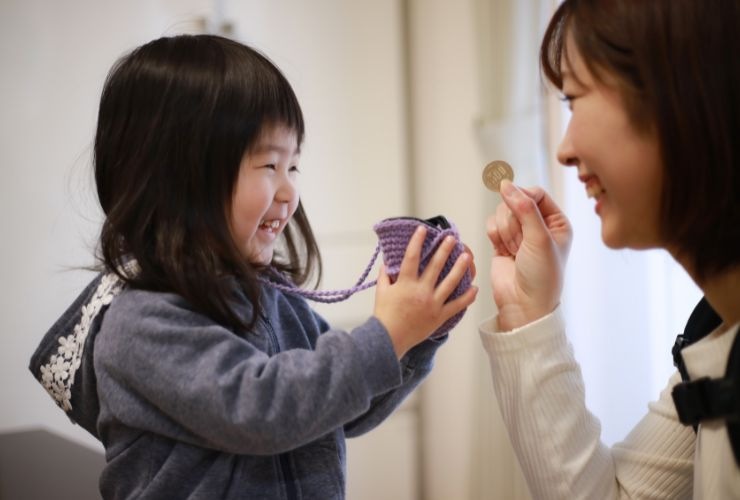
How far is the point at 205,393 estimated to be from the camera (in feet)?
2.62

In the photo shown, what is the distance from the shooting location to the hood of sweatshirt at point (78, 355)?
953mm

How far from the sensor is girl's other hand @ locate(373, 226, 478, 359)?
87 cm

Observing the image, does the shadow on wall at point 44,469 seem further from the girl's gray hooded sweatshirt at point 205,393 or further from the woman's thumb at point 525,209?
the woman's thumb at point 525,209

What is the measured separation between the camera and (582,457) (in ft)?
3.06

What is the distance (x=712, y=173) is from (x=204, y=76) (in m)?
0.61

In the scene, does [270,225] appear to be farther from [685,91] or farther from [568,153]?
[685,91]

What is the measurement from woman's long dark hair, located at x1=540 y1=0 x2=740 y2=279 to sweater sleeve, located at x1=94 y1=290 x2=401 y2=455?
0.36 m

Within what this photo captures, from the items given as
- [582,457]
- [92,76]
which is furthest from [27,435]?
[582,457]

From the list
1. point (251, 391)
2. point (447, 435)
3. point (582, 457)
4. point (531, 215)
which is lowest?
point (447, 435)

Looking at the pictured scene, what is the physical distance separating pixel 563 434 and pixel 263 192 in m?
0.49

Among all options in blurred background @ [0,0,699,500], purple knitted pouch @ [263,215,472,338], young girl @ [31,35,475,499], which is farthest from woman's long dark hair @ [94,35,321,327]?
blurred background @ [0,0,699,500]

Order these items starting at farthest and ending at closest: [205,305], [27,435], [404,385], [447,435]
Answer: [447,435]
[27,435]
[404,385]
[205,305]

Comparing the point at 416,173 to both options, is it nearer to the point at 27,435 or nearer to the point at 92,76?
the point at 92,76

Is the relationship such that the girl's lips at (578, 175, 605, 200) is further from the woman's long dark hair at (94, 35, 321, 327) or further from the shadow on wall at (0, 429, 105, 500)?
the shadow on wall at (0, 429, 105, 500)
